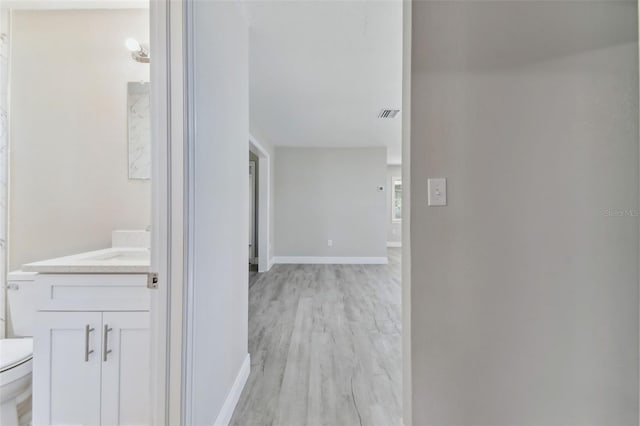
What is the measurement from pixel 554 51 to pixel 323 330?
8.02 feet

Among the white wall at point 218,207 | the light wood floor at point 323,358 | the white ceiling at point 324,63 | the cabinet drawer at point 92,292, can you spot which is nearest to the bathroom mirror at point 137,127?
the white wall at point 218,207

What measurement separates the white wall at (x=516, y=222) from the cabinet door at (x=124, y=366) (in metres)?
1.20

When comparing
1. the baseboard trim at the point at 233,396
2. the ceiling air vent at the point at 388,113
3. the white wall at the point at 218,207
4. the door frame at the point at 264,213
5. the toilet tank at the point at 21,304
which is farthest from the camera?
the door frame at the point at 264,213

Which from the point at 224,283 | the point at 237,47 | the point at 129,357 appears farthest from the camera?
the point at 237,47

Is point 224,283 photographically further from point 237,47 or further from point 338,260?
point 338,260

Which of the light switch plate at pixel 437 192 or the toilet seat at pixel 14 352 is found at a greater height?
the light switch plate at pixel 437 192

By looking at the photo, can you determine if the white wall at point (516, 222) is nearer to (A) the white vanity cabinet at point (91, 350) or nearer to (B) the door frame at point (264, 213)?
(A) the white vanity cabinet at point (91, 350)

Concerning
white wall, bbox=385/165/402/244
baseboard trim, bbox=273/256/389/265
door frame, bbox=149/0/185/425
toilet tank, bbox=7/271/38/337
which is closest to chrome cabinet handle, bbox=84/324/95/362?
door frame, bbox=149/0/185/425

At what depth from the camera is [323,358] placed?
208 centimetres

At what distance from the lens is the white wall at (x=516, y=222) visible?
1.15 m

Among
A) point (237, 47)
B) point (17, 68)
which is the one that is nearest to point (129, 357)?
point (237, 47)

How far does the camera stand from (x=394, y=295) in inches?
143

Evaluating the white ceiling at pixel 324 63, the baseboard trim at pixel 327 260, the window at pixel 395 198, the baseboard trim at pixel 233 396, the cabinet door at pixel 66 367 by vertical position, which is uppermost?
the white ceiling at pixel 324 63

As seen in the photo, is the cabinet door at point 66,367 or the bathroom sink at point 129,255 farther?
the bathroom sink at point 129,255
